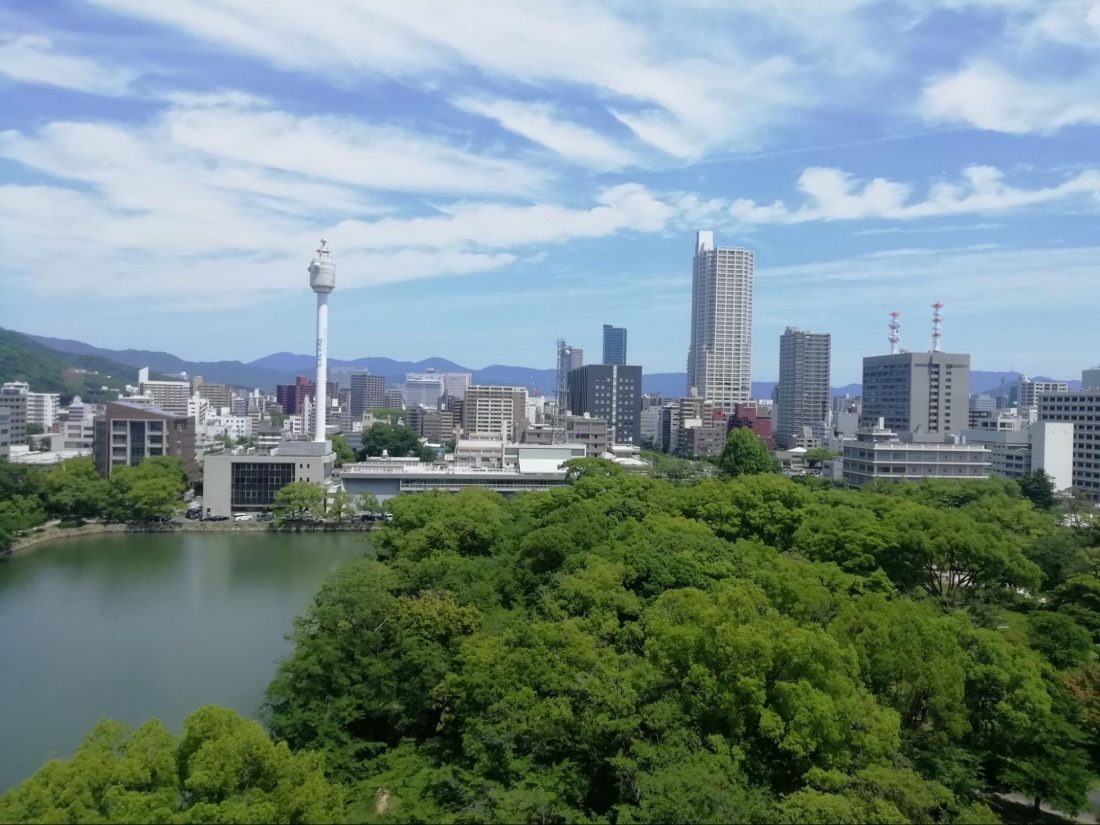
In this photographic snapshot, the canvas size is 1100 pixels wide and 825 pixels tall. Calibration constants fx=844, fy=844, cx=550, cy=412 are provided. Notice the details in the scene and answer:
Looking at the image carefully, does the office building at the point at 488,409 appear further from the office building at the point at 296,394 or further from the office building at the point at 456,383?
the office building at the point at 456,383

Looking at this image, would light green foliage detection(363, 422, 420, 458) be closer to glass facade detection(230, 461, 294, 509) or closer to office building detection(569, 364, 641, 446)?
office building detection(569, 364, 641, 446)

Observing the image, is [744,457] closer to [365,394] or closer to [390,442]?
[390,442]

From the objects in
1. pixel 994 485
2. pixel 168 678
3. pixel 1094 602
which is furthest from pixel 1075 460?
pixel 168 678

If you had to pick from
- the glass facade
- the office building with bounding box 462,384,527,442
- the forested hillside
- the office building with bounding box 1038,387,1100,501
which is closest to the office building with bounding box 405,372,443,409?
the forested hillside

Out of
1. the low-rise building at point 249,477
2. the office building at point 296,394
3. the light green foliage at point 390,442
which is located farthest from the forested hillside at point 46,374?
the low-rise building at point 249,477

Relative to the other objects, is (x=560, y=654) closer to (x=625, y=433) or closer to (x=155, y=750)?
(x=155, y=750)

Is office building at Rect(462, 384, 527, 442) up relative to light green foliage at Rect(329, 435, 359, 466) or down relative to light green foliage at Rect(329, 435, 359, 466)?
up

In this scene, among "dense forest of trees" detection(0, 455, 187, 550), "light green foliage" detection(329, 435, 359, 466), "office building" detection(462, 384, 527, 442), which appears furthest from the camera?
"office building" detection(462, 384, 527, 442)

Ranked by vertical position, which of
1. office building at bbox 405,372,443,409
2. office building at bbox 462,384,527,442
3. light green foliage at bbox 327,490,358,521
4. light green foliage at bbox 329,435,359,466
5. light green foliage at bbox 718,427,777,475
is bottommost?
light green foliage at bbox 327,490,358,521

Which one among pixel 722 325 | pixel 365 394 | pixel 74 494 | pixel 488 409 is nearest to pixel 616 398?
pixel 488 409
